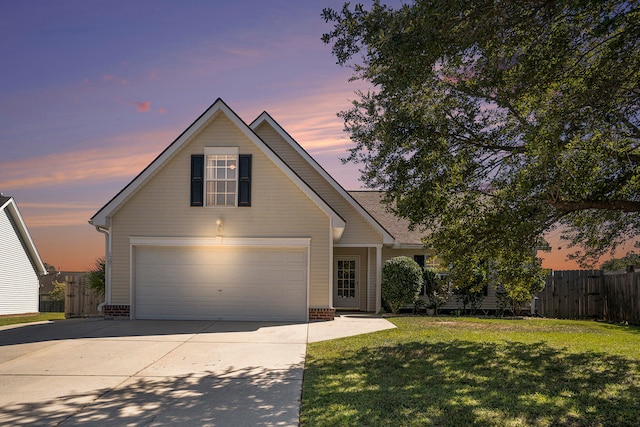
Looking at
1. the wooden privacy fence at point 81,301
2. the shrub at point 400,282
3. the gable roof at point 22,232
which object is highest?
the gable roof at point 22,232

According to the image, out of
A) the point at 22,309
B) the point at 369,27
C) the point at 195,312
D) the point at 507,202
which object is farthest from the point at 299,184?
the point at 22,309

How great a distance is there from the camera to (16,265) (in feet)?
101

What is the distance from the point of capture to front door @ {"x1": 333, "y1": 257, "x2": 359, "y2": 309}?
2106cm

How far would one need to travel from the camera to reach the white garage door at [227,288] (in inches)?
626

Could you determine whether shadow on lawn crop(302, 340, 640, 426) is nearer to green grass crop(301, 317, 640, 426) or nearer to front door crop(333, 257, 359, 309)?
green grass crop(301, 317, 640, 426)

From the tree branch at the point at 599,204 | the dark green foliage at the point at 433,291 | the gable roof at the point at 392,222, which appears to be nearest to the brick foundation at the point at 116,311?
the gable roof at the point at 392,222

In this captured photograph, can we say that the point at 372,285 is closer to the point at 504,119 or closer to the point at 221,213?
the point at 221,213

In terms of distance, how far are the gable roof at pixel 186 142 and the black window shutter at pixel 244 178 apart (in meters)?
0.62

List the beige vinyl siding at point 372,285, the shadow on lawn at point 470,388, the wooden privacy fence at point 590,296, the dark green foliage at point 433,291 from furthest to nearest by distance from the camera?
the beige vinyl siding at point 372,285, the dark green foliage at point 433,291, the wooden privacy fence at point 590,296, the shadow on lawn at point 470,388

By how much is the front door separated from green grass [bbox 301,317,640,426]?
745 cm

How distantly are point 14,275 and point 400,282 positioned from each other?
24.3m

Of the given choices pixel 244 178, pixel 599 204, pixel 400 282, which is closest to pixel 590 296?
pixel 400 282

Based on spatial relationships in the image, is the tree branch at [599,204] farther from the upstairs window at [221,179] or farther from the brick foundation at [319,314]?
the upstairs window at [221,179]

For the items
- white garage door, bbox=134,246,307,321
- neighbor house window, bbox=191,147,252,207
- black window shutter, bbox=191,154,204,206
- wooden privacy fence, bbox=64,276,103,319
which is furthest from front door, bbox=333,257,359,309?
wooden privacy fence, bbox=64,276,103,319
